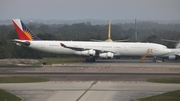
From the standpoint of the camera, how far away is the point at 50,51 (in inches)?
3531

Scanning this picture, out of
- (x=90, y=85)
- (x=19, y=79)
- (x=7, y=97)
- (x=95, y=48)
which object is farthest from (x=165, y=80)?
(x=95, y=48)

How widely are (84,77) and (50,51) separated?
3092 cm

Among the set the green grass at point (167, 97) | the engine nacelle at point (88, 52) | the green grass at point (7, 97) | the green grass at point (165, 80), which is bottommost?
the green grass at point (165, 80)

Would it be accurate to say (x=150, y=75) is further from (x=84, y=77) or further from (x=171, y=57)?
(x=171, y=57)

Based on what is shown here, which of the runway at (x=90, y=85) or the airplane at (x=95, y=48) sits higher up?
the airplane at (x=95, y=48)

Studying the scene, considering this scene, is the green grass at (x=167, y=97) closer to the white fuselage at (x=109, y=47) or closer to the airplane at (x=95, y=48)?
the airplane at (x=95, y=48)

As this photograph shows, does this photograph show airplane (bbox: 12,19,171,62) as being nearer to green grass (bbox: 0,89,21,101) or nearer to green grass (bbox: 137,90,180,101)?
green grass (bbox: 137,90,180,101)

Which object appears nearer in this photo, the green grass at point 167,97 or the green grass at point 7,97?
the green grass at point 7,97

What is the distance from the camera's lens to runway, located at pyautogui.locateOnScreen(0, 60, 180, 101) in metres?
43.5

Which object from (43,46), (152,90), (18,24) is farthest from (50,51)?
(152,90)

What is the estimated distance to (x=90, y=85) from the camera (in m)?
51.5

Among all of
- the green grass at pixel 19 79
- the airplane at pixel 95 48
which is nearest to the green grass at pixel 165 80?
the green grass at pixel 19 79

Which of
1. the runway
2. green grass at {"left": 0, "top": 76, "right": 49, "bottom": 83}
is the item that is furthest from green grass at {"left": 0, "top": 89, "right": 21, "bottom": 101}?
green grass at {"left": 0, "top": 76, "right": 49, "bottom": 83}

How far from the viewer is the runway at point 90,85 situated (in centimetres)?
4353
